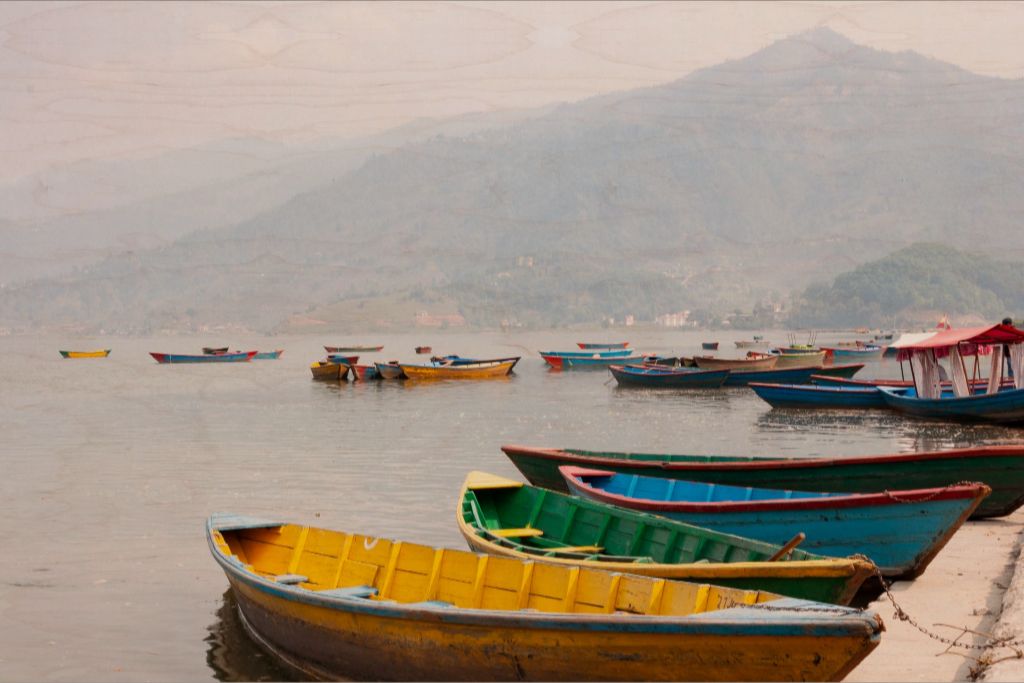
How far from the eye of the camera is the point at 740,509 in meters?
13.8

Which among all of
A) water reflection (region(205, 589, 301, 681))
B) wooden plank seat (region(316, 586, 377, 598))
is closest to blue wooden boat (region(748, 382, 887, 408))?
water reflection (region(205, 589, 301, 681))

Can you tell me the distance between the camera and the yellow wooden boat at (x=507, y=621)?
27.7 ft

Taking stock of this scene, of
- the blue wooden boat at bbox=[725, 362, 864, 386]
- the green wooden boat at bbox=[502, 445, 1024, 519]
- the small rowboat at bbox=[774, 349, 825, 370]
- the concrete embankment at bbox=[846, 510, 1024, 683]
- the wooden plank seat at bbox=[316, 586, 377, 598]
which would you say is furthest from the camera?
the small rowboat at bbox=[774, 349, 825, 370]

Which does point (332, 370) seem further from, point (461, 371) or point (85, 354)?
point (85, 354)

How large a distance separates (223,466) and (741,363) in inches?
1730

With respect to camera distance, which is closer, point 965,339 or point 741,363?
point 965,339

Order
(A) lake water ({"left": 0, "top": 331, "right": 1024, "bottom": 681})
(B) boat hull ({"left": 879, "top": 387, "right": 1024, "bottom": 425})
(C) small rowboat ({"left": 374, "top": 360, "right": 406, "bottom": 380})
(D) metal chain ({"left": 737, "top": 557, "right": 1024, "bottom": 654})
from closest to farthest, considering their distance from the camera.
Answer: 1. (D) metal chain ({"left": 737, "top": 557, "right": 1024, "bottom": 654})
2. (A) lake water ({"left": 0, "top": 331, "right": 1024, "bottom": 681})
3. (B) boat hull ({"left": 879, "top": 387, "right": 1024, "bottom": 425})
4. (C) small rowboat ({"left": 374, "top": 360, "right": 406, "bottom": 380})

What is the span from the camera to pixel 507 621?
9.41m

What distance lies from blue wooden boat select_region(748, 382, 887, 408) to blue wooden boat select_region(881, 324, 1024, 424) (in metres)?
2.46

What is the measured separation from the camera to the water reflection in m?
12.8

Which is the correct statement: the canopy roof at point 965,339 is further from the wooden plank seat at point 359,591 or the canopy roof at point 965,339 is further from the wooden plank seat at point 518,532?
the wooden plank seat at point 359,591

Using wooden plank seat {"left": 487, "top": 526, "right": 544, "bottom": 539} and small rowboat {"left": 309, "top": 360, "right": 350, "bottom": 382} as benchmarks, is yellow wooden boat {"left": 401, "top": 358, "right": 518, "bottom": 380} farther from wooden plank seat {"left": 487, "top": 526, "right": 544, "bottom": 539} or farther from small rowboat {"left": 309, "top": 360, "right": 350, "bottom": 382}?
wooden plank seat {"left": 487, "top": 526, "right": 544, "bottom": 539}

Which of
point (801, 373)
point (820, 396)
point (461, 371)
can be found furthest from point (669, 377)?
point (820, 396)

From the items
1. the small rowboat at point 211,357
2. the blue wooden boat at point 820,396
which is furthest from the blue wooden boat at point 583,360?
the blue wooden boat at point 820,396
